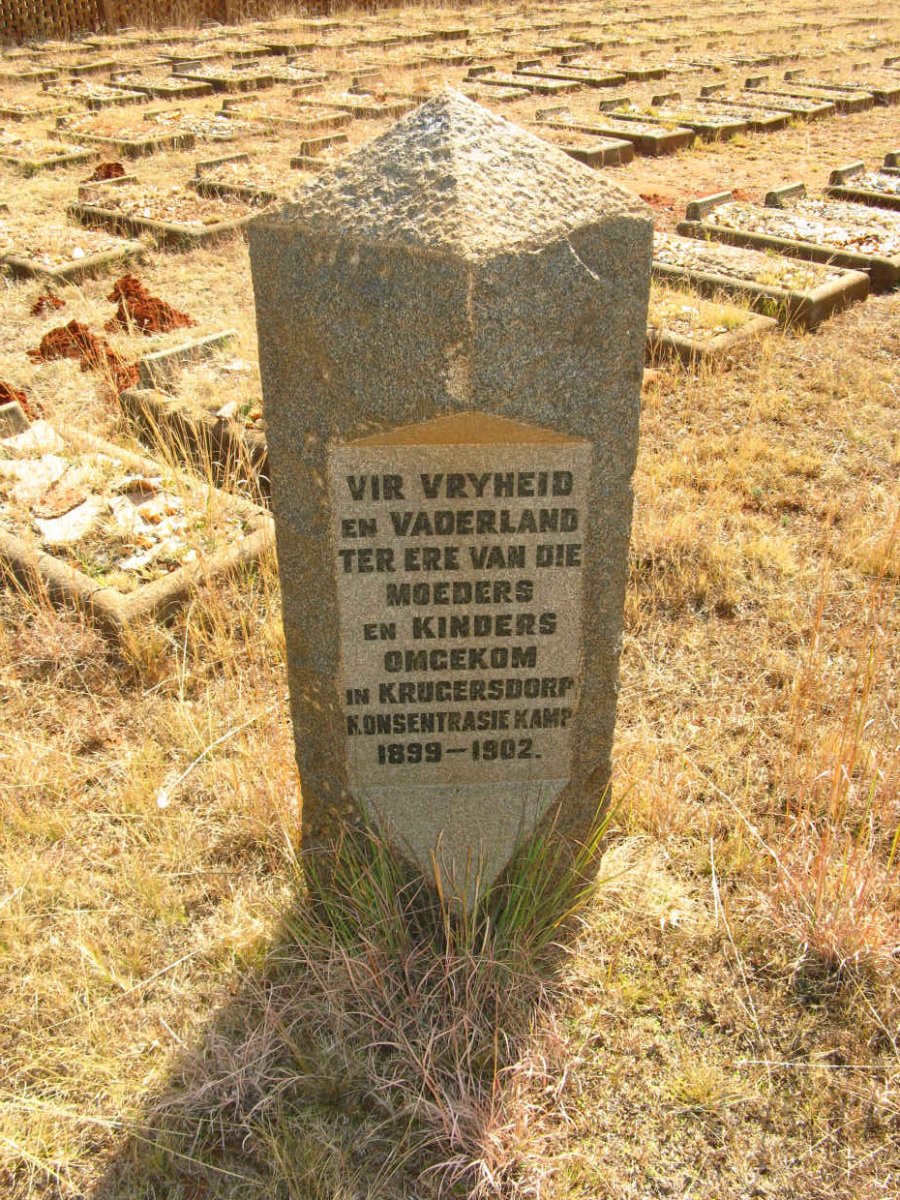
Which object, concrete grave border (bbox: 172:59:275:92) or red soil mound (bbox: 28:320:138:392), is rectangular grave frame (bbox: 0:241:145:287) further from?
concrete grave border (bbox: 172:59:275:92)

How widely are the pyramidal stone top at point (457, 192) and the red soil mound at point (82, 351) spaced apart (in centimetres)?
355

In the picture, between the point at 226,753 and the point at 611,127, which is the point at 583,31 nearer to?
the point at 611,127

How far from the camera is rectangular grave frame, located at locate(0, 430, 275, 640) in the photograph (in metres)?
3.33

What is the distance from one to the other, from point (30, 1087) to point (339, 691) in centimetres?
98

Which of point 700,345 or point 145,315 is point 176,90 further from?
point 700,345

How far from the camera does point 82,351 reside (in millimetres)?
5449

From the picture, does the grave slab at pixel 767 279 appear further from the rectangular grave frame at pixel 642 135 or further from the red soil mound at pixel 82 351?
the rectangular grave frame at pixel 642 135

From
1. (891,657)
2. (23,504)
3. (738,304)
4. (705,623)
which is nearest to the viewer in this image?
(891,657)

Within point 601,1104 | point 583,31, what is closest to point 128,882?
point 601,1104

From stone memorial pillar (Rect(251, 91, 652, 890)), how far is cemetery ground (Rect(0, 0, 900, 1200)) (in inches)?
11.1

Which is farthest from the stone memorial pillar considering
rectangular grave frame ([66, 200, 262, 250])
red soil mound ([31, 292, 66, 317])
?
rectangular grave frame ([66, 200, 262, 250])

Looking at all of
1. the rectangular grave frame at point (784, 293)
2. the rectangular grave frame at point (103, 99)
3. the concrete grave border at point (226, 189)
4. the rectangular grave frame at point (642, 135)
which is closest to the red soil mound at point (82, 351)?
the rectangular grave frame at point (784, 293)

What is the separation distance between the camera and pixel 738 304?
6.01 m

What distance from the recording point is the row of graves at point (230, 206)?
3879mm
